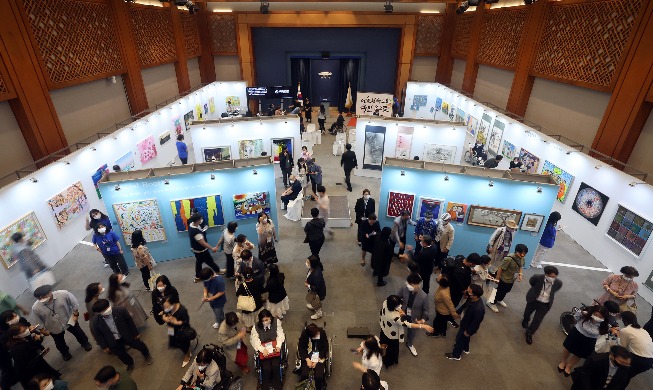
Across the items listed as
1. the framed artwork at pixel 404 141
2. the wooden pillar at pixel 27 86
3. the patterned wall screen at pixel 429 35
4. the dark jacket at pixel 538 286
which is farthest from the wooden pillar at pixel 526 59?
the wooden pillar at pixel 27 86

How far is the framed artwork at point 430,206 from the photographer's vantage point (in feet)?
25.0

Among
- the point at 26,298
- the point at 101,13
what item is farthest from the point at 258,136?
the point at 26,298

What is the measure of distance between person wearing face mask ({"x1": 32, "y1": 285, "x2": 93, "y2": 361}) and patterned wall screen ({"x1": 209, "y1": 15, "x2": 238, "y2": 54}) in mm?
16693

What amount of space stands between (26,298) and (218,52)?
15.8 metres

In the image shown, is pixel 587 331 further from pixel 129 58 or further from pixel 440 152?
pixel 129 58

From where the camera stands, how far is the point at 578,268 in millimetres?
7766

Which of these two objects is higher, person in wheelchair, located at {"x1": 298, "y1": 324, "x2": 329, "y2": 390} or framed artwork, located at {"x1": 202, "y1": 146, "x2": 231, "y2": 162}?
framed artwork, located at {"x1": 202, "y1": 146, "x2": 231, "y2": 162}

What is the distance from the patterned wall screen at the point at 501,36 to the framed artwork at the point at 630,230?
7676 millimetres

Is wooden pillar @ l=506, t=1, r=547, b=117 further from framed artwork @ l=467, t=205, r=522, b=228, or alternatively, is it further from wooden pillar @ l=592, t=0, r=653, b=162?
framed artwork @ l=467, t=205, r=522, b=228

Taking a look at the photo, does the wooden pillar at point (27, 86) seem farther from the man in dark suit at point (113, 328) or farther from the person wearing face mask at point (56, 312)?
the man in dark suit at point (113, 328)

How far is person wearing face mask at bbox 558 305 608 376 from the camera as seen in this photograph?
15.1 ft

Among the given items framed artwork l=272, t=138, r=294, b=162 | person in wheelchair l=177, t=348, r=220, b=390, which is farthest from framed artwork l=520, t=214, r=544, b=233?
framed artwork l=272, t=138, r=294, b=162

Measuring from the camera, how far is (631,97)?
25.2 ft

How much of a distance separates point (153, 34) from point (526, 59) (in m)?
14.1
